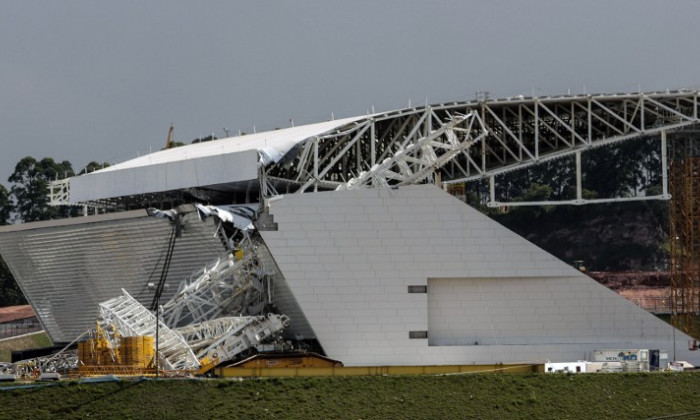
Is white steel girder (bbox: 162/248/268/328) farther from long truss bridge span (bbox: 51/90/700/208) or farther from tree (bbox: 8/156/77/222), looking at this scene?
tree (bbox: 8/156/77/222)

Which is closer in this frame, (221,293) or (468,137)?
(221,293)

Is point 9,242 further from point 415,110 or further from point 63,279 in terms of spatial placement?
point 415,110

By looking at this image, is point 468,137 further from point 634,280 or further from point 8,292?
point 8,292

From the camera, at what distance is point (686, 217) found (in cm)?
9069

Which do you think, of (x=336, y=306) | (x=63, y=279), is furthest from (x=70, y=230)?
(x=336, y=306)

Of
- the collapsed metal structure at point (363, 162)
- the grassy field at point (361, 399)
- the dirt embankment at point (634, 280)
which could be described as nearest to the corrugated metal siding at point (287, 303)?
the collapsed metal structure at point (363, 162)

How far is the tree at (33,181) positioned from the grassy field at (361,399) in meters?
91.8

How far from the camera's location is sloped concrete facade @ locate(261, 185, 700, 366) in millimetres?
73250

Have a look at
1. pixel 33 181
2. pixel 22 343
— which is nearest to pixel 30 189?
pixel 33 181

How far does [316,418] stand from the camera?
6206cm

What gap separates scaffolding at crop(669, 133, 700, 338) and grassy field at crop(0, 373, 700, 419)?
2438cm

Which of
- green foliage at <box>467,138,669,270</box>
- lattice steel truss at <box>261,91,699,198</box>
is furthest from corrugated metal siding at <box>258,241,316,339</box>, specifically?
green foliage at <box>467,138,669,270</box>

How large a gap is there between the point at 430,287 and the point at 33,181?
90475mm

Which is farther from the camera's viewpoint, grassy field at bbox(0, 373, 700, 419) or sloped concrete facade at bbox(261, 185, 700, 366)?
sloped concrete facade at bbox(261, 185, 700, 366)
